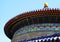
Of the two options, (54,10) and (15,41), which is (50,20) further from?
(15,41)

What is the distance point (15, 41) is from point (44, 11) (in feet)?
13.0

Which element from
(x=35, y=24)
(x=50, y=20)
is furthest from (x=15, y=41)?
(x=50, y=20)

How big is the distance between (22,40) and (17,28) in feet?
6.39

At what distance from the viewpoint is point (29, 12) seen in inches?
814

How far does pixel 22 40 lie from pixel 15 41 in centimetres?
108

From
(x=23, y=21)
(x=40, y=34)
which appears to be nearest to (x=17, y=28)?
(x=23, y=21)

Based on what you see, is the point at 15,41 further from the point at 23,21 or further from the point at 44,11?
the point at 44,11

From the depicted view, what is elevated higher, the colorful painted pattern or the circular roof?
the circular roof

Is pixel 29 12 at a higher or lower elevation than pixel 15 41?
higher

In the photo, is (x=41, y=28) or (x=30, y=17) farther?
(x=30, y=17)

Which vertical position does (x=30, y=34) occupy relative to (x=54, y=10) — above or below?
below

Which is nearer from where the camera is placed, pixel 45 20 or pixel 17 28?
pixel 45 20

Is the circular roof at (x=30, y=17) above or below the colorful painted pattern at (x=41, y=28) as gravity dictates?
above

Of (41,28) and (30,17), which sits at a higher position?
(30,17)
